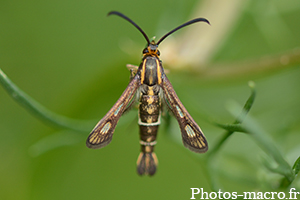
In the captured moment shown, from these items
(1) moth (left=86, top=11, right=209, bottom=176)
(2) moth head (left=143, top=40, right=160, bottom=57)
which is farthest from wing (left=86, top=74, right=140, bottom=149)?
(2) moth head (left=143, top=40, right=160, bottom=57)

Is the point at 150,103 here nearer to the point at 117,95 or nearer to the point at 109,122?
the point at 109,122

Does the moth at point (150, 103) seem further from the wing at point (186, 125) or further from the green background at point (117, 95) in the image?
the green background at point (117, 95)

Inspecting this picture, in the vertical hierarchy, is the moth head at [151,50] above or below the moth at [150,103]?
above

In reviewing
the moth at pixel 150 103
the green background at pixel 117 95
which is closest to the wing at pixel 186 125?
the moth at pixel 150 103

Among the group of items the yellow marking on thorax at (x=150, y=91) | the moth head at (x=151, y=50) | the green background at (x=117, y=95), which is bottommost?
the yellow marking on thorax at (x=150, y=91)

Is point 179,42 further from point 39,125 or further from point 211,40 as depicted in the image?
point 39,125

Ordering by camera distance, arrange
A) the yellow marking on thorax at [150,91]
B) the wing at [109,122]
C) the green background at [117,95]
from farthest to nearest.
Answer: the green background at [117,95] → the yellow marking on thorax at [150,91] → the wing at [109,122]

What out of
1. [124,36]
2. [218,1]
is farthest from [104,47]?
[218,1]
